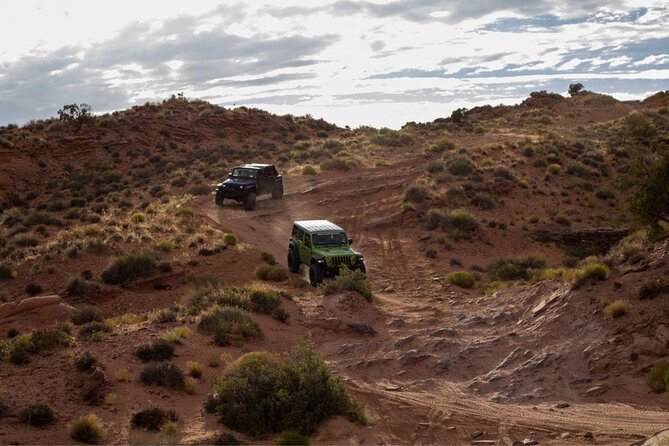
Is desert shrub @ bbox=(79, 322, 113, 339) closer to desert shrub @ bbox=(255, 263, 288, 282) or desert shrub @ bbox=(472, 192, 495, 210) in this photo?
desert shrub @ bbox=(255, 263, 288, 282)

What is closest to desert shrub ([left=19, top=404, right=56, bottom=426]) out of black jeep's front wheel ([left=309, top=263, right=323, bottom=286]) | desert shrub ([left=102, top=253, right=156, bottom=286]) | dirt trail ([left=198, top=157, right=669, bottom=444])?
dirt trail ([left=198, top=157, right=669, bottom=444])

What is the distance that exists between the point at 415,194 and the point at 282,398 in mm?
24221

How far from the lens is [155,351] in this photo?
14062 millimetres

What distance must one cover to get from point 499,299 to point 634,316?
5117 millimetres

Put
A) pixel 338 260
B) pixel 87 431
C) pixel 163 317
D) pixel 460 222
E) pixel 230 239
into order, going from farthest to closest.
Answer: pixel 460 222 → pixel 230 239 → pixel 338 260 → pixel 163 317 → pixel 87 431

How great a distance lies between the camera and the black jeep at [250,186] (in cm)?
3438

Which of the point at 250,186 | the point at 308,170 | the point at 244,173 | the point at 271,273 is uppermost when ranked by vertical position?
the point at 244,173

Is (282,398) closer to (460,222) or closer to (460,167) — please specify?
(460,222)

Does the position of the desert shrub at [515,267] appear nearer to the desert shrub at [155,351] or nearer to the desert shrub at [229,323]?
the desert shrub at [229,323]

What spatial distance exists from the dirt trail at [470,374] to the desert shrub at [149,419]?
3692 mm

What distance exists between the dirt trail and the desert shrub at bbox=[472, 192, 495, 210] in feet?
30.7

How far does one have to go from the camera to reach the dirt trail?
37.3 ft

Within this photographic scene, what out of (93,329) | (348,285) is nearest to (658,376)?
(348,285)

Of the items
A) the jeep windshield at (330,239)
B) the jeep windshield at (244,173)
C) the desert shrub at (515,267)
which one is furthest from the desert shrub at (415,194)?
the jeep windshield at (330,239)
